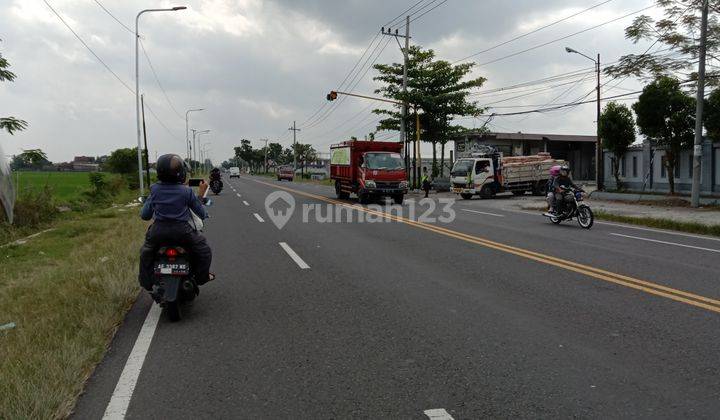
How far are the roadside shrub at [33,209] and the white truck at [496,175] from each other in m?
20.1

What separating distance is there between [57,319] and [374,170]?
19162 millimetres

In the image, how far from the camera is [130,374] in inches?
173

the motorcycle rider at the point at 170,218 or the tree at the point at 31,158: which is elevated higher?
the tree at the point at 31,158

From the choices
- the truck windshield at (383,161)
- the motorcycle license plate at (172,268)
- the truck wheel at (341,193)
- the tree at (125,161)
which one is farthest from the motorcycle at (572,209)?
the tree at (125,161)

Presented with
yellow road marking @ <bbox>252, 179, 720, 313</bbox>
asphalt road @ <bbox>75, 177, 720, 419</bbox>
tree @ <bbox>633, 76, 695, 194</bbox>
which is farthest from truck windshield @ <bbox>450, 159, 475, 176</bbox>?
asphalt road @ <bbox>75, 177, 720, 419</bbox>

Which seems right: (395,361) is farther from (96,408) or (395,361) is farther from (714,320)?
(714,320)

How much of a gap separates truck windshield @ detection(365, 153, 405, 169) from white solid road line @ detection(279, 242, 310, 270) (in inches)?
520

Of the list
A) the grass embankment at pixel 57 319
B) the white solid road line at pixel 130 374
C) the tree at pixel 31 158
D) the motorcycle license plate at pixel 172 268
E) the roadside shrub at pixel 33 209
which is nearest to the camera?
the white solid road line at pixel 130 374

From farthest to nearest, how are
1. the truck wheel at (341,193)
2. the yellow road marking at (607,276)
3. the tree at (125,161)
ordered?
the tree at (125,161) < the truck wheel at (341,193) < the yellow road marking at (607,276)

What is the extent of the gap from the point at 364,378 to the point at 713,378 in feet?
8.47

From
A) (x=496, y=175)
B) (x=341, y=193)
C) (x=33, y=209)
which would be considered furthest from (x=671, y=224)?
(x=33, y=209)

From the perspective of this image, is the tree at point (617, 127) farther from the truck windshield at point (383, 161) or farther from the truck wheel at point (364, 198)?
the truck wheel at point (364, 198)

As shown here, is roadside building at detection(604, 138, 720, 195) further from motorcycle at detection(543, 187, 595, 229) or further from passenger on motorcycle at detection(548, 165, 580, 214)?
motorcycle at detection(543, 187, 595, 229)

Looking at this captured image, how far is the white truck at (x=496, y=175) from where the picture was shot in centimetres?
3059
